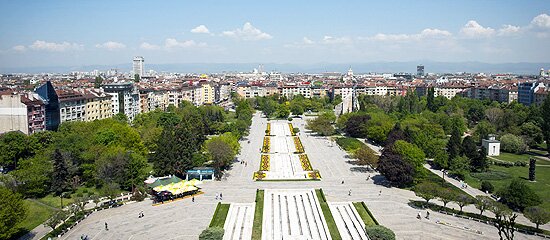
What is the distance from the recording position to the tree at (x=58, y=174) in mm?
30480

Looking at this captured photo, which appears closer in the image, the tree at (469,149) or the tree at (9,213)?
the tree at (9,213)

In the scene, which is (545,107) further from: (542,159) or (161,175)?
(161,175)

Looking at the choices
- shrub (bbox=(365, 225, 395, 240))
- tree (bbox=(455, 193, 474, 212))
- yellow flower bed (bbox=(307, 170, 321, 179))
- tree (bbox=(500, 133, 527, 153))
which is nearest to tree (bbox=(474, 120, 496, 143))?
tree (bbox=(500, 133, 527, 153))

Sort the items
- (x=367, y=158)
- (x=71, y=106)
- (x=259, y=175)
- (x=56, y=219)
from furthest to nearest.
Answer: (x=71, y=106)
(x=367, y=158)
(x=259, y=175)
(x=56, y=219)

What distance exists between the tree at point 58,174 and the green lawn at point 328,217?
18.0 m

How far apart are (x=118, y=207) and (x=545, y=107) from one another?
45.9 metres

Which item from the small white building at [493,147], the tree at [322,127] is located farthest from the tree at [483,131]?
the tree at [322,127]

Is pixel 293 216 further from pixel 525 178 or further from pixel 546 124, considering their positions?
pixel 546 124

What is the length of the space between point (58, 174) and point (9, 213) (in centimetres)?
945

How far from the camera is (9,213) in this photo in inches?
845

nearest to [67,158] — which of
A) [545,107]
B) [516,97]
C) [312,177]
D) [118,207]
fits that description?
[118,207]

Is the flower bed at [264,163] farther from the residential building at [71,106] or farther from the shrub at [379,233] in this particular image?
the residential building at [71,106]

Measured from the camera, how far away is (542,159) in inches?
1736

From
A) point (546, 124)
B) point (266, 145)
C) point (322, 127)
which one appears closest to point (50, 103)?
point (266, 145)
